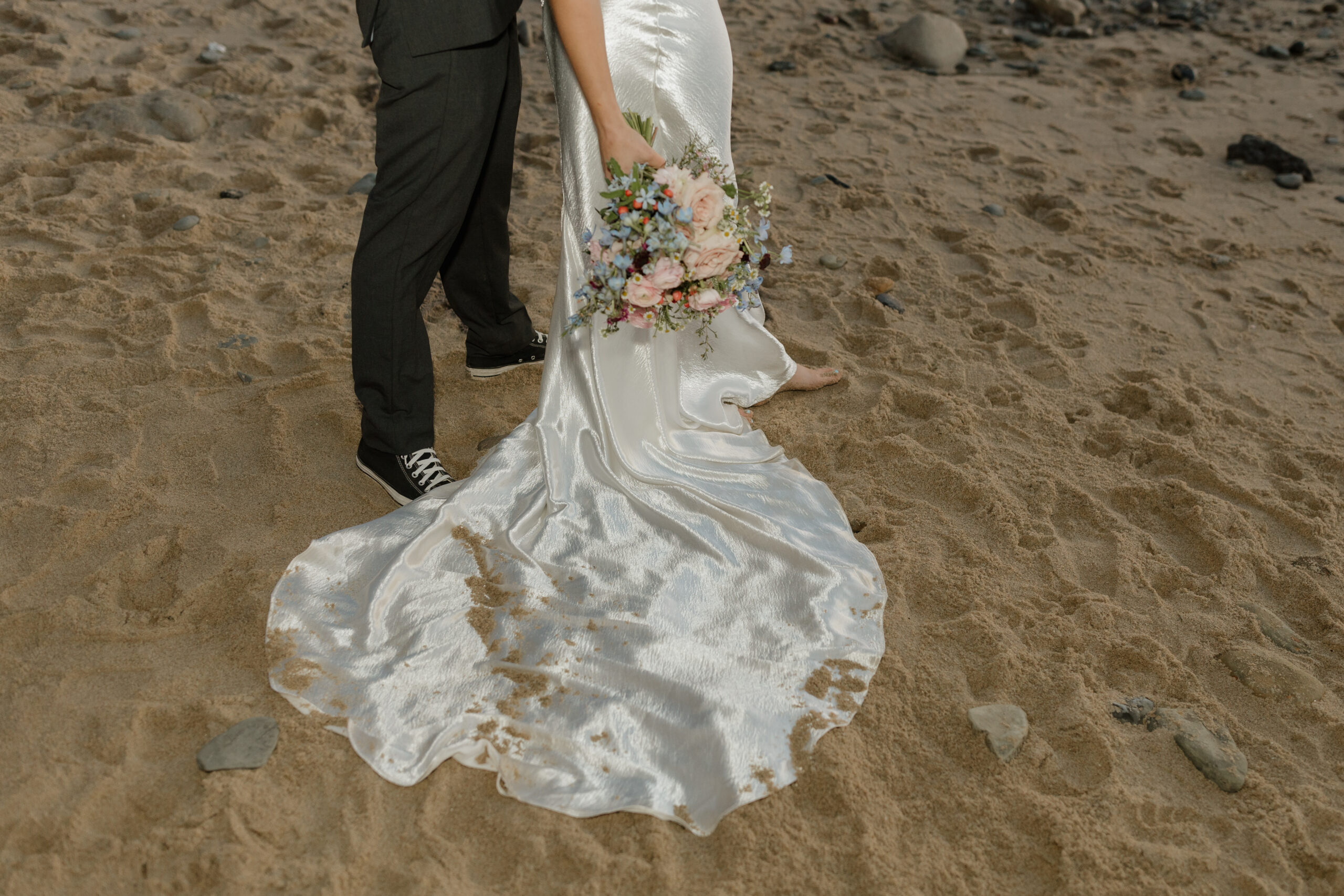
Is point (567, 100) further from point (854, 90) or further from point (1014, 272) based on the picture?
point (854, 90)

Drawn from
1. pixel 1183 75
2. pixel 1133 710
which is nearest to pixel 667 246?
pixel 1133 710

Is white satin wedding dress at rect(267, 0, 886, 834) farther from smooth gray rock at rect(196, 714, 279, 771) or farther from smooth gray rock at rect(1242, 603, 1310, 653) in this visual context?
smooth gray rock at rect(1242, 603, 1310, 653)

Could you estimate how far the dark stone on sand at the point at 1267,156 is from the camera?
5.26m

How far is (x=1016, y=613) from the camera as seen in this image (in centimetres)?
238

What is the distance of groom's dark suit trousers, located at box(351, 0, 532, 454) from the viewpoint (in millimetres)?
2211

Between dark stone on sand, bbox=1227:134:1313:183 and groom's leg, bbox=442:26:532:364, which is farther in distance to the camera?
dark stone on sand, bbox=1227:134:1313:183

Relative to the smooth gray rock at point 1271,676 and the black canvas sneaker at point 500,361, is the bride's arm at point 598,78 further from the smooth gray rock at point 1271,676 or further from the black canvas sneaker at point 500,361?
the smooth gray rock at point 1271,676

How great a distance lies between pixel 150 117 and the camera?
15.7ft

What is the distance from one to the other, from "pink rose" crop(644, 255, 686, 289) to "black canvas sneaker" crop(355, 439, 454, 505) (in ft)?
3.02

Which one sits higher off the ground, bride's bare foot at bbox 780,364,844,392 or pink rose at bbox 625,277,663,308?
pink rose at bbox 625,277,663,308

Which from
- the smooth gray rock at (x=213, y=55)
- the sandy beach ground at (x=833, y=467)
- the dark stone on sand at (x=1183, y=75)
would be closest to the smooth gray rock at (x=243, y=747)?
the sandy beach ground at (x=833, y=467)

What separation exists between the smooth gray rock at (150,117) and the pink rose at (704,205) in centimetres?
370

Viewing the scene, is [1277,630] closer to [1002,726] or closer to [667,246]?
[1002,726]

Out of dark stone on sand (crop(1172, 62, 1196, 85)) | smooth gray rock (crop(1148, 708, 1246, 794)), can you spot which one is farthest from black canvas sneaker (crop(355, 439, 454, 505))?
dark stone on sand (crop(1172, 62, 1196, 85))
